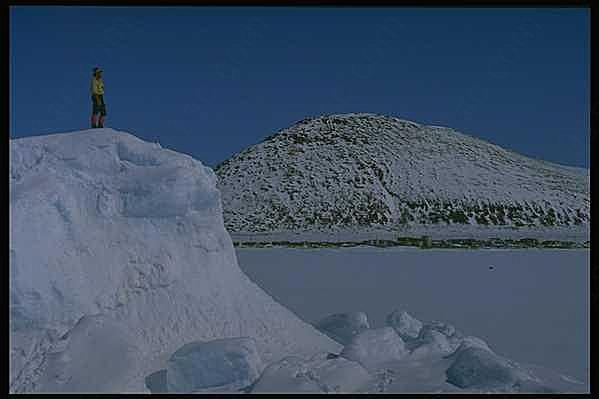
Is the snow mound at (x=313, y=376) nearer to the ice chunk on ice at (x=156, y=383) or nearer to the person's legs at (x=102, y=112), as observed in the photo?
the ice chunk on ice at (x=156, y=383)

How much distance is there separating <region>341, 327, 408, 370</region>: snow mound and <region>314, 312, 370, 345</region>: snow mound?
1329mm

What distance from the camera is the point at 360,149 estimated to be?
45.3 meters

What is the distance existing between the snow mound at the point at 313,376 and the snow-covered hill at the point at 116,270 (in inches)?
29.1

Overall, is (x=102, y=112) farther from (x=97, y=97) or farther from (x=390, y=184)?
(x=390, y=184)

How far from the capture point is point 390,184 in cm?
4091

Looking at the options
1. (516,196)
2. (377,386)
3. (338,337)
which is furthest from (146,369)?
(516,196)

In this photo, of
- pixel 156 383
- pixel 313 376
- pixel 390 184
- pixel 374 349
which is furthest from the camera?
pixel 390 184

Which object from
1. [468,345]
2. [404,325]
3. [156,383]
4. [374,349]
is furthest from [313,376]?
[404,325]

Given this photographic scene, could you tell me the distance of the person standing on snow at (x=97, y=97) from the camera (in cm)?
763

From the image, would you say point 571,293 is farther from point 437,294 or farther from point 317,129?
point 317,129

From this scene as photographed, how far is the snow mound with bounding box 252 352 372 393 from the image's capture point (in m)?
5.63

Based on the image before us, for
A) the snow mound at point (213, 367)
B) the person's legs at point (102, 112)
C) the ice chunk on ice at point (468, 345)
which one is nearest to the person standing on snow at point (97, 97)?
the person's legs at point (102, 112)

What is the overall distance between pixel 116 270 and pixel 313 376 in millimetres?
2030
